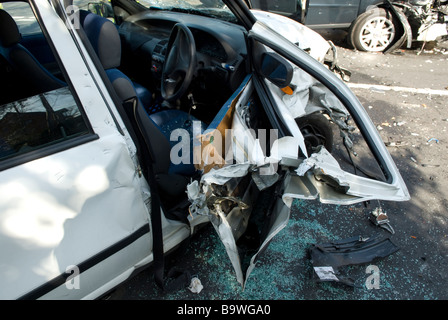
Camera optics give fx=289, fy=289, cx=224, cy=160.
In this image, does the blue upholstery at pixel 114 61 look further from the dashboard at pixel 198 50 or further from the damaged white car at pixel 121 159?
the dashboard at pixel 198 50

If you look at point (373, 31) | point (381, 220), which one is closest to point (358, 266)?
point (381, 220)

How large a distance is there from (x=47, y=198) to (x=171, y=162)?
0.80 m

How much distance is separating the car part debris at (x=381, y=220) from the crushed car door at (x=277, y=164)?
666 mm

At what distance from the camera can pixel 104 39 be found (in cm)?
152

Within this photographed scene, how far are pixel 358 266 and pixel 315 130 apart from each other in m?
1.14

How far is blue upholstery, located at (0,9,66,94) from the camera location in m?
1.53

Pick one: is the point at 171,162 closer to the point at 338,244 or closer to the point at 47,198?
the point at 47,198

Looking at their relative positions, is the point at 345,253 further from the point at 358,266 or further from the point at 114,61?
the point at 114,61

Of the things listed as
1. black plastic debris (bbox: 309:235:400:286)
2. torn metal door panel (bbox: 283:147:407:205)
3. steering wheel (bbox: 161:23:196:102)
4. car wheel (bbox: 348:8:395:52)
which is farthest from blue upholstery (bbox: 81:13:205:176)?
car wheel (bbox: 348:8:395:52)

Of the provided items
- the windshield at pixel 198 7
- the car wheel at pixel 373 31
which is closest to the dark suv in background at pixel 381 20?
the car wheel at pixel 373 31

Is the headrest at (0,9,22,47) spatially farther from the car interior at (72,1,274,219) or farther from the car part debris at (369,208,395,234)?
the car part debris at (369,208,395,234)

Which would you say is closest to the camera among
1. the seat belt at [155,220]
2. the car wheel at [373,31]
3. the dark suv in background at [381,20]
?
the seat belt at [155,220]

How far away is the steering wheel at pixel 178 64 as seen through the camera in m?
2.07
